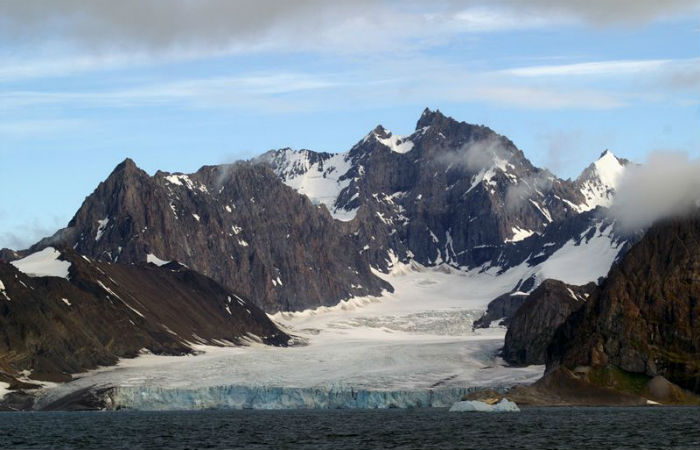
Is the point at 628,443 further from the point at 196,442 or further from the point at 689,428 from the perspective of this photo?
the point at 196,442

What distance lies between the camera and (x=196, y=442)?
7461 inches

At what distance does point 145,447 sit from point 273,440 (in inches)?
777

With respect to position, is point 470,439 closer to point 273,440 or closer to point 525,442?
point 525,442

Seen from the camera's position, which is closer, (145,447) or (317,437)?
(145,447)

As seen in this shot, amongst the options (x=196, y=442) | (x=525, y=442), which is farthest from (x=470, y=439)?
(x=196, y=442)

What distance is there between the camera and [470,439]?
616 ft

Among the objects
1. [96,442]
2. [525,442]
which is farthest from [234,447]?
[525,442]

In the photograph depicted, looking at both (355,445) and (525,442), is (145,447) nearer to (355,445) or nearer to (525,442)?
(355,445)

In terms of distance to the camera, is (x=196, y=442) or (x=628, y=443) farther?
(x=196, y=442)

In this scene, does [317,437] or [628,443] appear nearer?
[628,443]

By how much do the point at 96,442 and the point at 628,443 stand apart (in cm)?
7202

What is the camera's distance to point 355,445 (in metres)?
180

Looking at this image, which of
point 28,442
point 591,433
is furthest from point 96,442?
point 591,433

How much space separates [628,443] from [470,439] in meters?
23.9
